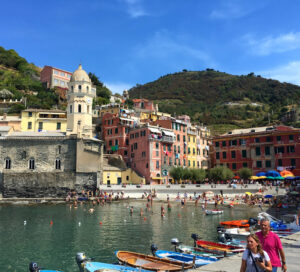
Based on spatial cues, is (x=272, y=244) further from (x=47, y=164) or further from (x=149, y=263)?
(x=47, y=164)

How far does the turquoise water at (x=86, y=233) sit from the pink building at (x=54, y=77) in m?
67.0

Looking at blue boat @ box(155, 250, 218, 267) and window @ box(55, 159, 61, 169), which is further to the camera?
window @ box(55, 159, 61, 169)

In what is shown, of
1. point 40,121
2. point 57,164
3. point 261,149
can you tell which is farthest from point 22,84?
point 261,149

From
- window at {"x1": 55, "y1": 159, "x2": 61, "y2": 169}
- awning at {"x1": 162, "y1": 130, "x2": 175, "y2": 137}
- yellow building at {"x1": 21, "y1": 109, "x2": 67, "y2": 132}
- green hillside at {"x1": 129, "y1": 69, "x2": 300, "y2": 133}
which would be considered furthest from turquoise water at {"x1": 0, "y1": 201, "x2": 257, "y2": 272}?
green hillside at {"x1": 129, "y1": 69, "x2": 300, "y2": 133}

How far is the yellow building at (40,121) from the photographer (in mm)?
63625

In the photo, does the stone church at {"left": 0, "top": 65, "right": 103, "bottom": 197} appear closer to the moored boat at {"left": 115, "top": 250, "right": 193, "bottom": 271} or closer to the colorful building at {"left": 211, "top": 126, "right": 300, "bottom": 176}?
the colorful building at {"left": 211, "top": 126, "right": 300, "bottom": 176}

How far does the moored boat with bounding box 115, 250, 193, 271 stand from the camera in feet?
43.0

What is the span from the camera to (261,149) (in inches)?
2285

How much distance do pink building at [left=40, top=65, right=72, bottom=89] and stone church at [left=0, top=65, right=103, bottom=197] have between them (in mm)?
44597

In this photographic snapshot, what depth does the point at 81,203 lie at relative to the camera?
4450 centimetres

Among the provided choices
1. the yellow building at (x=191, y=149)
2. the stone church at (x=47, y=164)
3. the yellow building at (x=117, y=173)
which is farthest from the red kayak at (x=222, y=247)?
the yellow building at (x=191, y=149)

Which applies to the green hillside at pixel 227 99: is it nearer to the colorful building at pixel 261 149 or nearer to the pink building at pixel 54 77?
the colorful building at pixel 261 149

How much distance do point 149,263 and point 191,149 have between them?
54.8 m

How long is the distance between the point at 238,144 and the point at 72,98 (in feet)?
Result: 118
